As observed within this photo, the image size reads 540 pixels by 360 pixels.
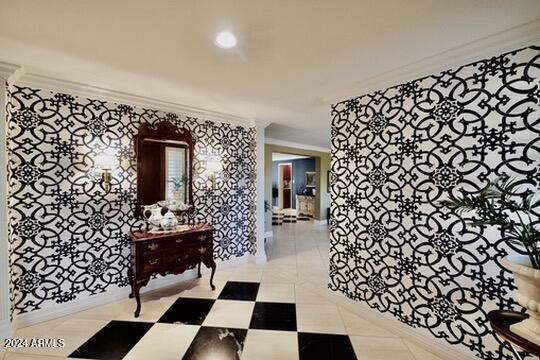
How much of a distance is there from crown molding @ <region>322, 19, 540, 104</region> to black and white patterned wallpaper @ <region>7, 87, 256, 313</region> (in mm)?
2430

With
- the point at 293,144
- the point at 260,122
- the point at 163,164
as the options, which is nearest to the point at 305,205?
the point at 293,144

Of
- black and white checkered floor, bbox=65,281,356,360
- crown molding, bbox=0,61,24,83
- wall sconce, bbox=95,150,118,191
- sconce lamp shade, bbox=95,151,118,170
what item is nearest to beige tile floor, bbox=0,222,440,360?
black and white checkered floor, bbox=65,281,356,360

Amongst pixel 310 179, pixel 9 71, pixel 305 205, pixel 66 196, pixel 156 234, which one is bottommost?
pixel 305 205

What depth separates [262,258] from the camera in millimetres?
3984

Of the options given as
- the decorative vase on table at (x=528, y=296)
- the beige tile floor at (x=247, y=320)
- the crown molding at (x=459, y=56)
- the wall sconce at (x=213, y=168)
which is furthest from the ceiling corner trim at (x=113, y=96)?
the decorative vase on table at (x=528, y=296)

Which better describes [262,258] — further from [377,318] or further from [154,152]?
[154,152]

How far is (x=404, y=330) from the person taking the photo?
2.11m

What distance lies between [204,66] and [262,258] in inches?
120

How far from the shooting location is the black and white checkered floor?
1918 millimetres

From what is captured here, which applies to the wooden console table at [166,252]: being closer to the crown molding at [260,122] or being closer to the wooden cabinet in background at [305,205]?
the crown molding at [260,122]

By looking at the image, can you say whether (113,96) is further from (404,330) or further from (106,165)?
(404,330)

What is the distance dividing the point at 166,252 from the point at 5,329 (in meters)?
1.35

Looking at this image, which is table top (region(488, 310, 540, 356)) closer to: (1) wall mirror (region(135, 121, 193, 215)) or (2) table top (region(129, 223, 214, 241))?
(2) table top (region(129, 223, 214, 241))

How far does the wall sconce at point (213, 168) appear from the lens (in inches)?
137
